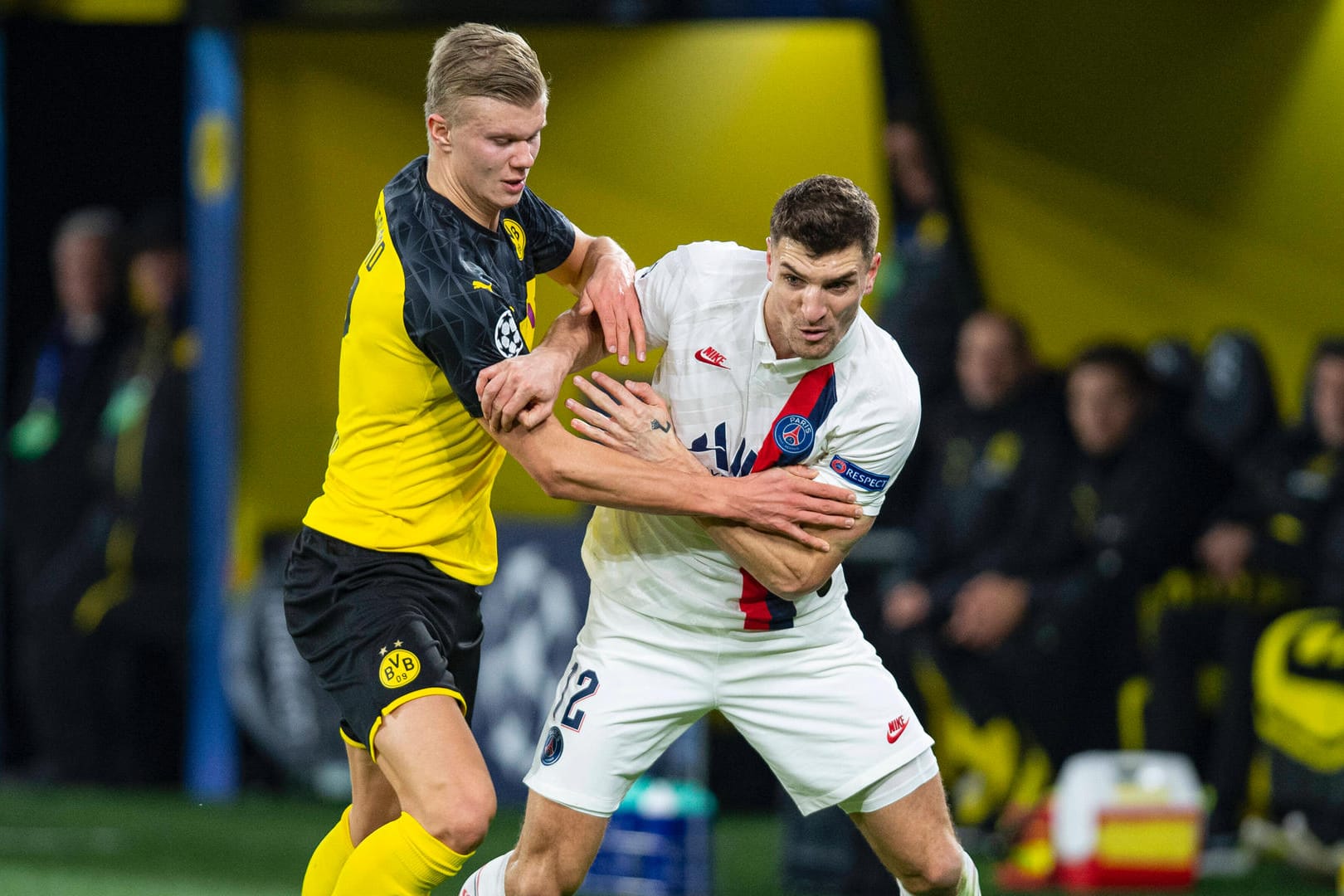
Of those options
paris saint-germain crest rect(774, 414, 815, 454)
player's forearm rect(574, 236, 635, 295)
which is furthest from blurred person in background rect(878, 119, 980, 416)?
paris saint-germain crest rect(774, 414, 815, 454)

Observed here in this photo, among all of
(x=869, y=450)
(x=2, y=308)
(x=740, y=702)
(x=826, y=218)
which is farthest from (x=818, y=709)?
(x=2, y=308)

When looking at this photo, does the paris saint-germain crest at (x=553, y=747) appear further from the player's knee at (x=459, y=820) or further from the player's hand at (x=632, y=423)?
the player's hand at (x=632, y=423)

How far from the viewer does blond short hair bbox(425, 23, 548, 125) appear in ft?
12.6

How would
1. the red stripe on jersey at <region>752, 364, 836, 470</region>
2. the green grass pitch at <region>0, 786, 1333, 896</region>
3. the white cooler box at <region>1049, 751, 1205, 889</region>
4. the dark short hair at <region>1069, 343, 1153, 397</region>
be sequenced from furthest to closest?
the dark short hair at <region>1069, 343, 1153, 397</region> < the white cooler box at <region>1049, 751, 1205, 889</region> < the green grass pitch at <region>0, 786, 1333, 896</region> < the red stripe on jersey at <region>752, 364, 836, 470</region>

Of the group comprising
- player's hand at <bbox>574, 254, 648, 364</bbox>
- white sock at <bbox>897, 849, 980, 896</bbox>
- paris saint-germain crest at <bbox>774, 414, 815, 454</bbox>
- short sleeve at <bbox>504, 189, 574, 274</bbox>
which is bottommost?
white sock at <bbox>897, 849, 980, 896</bbox>

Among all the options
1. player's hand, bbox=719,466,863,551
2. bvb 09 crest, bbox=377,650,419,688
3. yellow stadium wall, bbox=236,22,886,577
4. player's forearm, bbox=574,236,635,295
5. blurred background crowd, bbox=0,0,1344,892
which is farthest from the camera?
yellow stadium wall, bbox=236,22,886,577

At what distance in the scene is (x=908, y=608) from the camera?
7562 mm

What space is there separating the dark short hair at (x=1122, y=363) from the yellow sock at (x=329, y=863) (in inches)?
168

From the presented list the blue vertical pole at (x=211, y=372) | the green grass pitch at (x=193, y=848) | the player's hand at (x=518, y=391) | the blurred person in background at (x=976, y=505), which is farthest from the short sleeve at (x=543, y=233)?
the blue vertical pole at (x=211, y=372)

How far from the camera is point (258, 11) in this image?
29.9 feet

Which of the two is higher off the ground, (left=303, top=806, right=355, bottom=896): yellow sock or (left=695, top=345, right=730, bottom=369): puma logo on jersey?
(left=695, top=345, right=730, bottom=369): puma logo on jersey

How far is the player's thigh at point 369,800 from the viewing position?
423cm

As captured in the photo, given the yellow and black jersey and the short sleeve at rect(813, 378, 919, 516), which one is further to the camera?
the short sleeve at rect(813, 378, 919, 516)

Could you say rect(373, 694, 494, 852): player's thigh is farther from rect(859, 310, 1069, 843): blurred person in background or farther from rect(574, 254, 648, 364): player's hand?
rect(859, 310, 1069, 843): blurred person in background
